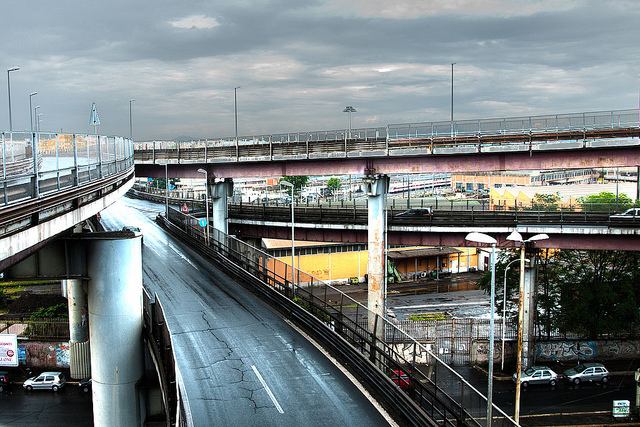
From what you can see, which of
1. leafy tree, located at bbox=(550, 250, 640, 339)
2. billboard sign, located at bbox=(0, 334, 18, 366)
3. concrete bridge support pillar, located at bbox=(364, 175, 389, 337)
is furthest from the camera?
concrete bridge support pillar, located at bbox=(364, 175, 389, 337)

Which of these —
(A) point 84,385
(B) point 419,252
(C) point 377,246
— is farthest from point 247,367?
(B) point 419,252

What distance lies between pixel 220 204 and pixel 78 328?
20.7 m

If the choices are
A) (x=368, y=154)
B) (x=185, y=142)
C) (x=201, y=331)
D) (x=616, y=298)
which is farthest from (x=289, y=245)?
(x=201, y=331)

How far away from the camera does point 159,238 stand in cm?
4400

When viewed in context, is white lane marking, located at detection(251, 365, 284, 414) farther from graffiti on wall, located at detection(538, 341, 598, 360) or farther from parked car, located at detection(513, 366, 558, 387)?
graffiti on wall, located at detection(538, 341, 598, 360)

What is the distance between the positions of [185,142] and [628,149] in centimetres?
3491

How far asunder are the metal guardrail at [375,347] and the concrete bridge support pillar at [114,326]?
6.32 meters

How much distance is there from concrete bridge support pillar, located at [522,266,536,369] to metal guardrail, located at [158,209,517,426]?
8641 mm

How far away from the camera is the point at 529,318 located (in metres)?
41.4

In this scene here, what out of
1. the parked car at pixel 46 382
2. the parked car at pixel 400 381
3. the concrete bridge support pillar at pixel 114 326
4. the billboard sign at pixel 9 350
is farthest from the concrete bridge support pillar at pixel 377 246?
the billboard sign at pixel 9 350

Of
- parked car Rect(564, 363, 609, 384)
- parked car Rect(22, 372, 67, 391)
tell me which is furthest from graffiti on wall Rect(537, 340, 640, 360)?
parked car Rect(22, 372, 67, 391)

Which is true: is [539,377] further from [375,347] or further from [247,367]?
[247,367]

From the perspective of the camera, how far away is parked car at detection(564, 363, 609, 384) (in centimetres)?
3700

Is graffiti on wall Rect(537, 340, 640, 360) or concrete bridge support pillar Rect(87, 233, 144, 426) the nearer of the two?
concrete bridge support pillar Rect(87, 233, 144, 426)
